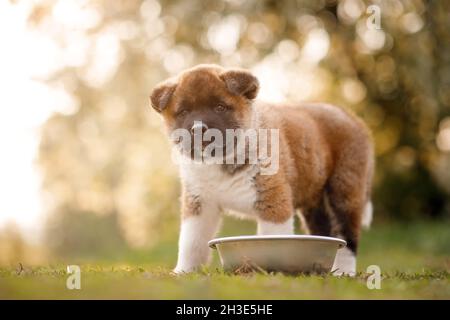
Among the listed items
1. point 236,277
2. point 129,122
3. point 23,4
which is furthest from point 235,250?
point 129,122

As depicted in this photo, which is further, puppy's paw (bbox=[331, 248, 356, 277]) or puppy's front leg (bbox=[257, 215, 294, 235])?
puppy's paw (bbox=[331, 248, 356, 277])

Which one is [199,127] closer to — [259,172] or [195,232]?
[259,172]

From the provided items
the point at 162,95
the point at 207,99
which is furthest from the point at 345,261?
the point at 162,95

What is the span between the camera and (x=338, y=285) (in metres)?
4.41

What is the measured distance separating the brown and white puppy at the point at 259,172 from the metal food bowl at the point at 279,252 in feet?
2.12

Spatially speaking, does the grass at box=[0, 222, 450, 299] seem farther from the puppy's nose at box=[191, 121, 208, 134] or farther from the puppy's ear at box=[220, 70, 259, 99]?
the puppy's ear at box=[220, 70, 259, 99]

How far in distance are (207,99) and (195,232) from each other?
1.19m

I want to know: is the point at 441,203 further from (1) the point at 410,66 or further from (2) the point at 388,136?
(1) the point at 410,66

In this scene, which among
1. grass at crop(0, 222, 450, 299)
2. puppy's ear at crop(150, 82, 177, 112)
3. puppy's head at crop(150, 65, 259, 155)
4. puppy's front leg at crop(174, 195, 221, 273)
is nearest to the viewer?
grass at crop(0, 222, 450, 299)

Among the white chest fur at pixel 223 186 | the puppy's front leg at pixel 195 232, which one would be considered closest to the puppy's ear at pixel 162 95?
the white chest fur at pixel 223 186

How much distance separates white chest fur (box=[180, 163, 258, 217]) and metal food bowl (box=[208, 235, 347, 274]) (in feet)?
2.40

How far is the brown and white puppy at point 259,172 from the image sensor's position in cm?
560

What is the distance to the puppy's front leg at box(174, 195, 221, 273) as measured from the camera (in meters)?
5.90

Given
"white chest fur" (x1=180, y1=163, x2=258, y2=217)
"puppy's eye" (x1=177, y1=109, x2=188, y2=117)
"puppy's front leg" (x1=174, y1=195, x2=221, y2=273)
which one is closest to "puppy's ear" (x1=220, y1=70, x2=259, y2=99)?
"puppy's eye" (x1=177, y1=109, x2=188, y2=117)
